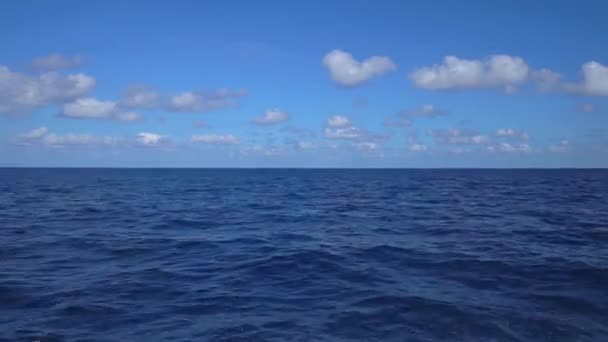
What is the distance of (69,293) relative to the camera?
11883 mm

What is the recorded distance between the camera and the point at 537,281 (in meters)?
13.1

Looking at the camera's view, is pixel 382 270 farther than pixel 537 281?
Yes

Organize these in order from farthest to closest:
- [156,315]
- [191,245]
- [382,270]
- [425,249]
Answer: [191,245]
[425,249]
[382,270]
[156,315]

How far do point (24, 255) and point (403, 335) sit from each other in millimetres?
15512

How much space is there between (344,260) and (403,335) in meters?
6.91

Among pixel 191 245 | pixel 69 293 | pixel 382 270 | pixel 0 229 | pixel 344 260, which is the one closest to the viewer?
pixel 69 293

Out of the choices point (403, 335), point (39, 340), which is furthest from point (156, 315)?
point (403, 335)

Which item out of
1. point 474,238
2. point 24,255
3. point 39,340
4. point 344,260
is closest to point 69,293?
point 39,340

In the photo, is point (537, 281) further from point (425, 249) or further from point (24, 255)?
point (24, 255)

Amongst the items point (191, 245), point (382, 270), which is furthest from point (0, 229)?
point (382, 270)

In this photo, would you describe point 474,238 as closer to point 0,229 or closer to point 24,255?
point 24,255

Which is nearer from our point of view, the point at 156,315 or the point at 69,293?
the point at 156,315

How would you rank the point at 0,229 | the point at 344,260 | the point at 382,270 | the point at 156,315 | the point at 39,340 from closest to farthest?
1. the point at 39,340
2. the point at 156,315
3. the point at 382,270
4. the point at 344,260
5. the point at 0,229

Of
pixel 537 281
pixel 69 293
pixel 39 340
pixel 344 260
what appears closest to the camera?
pixel 39 340
